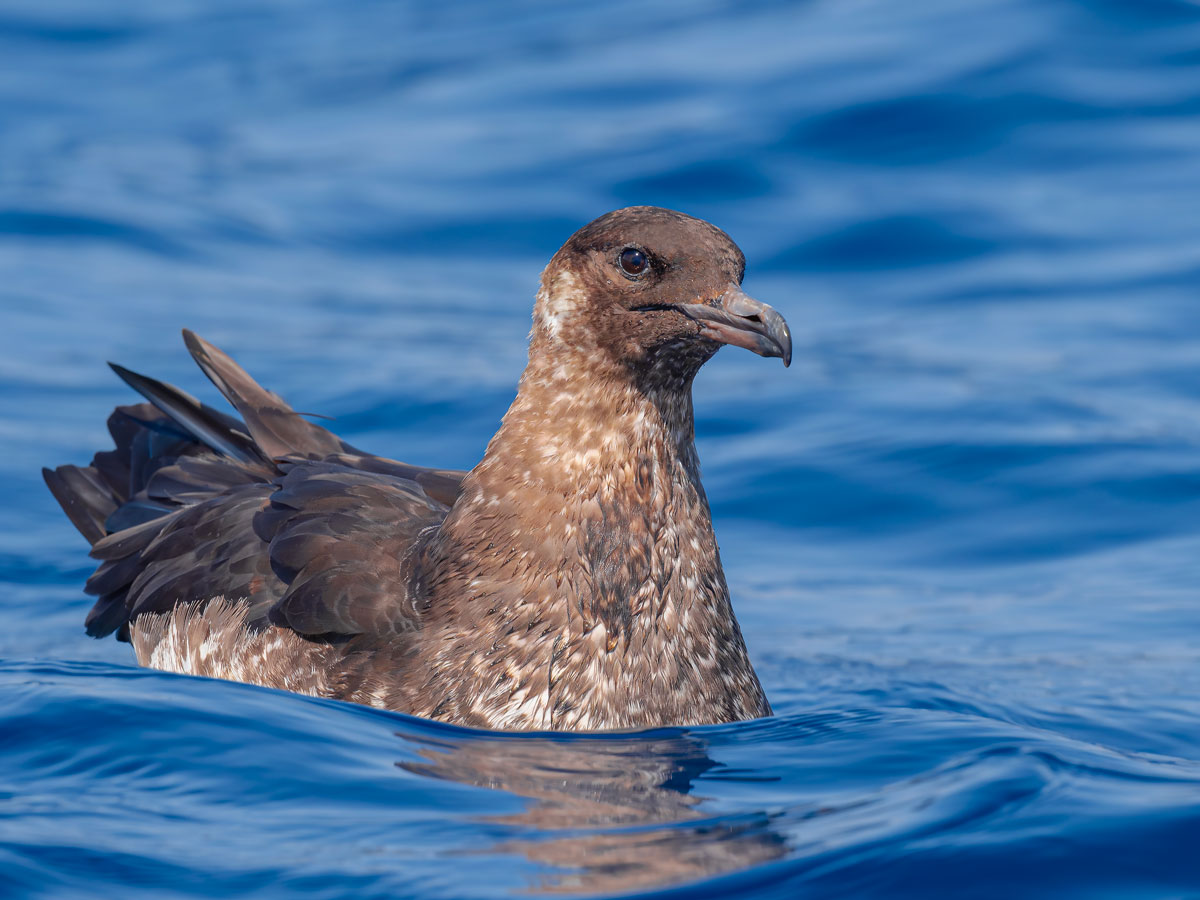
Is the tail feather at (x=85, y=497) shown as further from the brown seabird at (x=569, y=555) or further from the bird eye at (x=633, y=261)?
the bird eye at (x=633, y=261)

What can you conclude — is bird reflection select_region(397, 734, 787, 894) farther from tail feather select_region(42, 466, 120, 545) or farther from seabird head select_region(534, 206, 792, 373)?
tail feather select_region(42, 466, 120, 545)

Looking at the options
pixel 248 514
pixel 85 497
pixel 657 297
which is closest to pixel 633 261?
pixel 657 297

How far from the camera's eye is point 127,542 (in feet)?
22.5

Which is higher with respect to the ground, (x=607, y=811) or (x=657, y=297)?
(x=657, y=297)

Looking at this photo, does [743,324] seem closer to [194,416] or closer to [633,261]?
[633,261]

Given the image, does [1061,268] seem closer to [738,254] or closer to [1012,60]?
[1012,60]

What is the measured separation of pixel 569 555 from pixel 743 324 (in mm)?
897

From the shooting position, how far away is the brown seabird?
5.22 m

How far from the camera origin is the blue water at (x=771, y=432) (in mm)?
4316

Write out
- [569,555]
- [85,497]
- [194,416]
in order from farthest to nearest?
[85,497] < [194,416] < [569,555]

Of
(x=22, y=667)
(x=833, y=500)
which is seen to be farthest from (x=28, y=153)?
(x=22, y=667)

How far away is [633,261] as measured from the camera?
207 inches

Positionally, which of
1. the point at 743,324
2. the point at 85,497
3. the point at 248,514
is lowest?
the point at 248,514

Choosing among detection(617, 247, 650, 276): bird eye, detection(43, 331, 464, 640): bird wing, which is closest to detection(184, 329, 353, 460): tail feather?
detection(43, 331, 464, 640): bird wing
